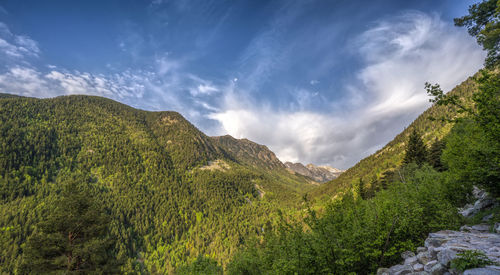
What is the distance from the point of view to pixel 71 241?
18984mm

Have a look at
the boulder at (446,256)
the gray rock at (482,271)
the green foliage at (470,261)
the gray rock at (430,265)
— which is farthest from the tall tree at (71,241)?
the gray rock at (482,271)

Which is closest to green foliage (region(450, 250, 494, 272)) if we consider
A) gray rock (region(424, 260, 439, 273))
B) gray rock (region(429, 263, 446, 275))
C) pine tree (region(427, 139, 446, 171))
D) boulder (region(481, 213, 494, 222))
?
gray rock (region(429, 263, 446, 275))

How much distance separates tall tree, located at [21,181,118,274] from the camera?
17.2 metres

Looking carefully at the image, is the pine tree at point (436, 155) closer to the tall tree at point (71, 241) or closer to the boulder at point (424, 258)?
the boulder at point (424, 258)

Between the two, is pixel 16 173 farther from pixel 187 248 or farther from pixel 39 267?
pixel 39 267

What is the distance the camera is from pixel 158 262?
164500 mm

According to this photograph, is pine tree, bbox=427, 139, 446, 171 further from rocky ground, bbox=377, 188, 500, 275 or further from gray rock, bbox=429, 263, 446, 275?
gray rock, bbox=429, 263, 446, 275

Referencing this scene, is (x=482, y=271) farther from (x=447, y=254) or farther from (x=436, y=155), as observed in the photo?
(x=436, y=155)

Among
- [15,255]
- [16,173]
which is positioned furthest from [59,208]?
[16,173]

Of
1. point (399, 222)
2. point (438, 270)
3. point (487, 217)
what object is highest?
point (399, 222)

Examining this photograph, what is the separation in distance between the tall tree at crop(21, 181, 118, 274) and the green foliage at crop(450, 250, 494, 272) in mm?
24209

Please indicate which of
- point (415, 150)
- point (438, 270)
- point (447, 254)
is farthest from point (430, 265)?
point (415, 150)

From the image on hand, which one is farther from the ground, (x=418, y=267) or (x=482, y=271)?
(x=482, y=271)

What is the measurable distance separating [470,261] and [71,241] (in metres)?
27.9
